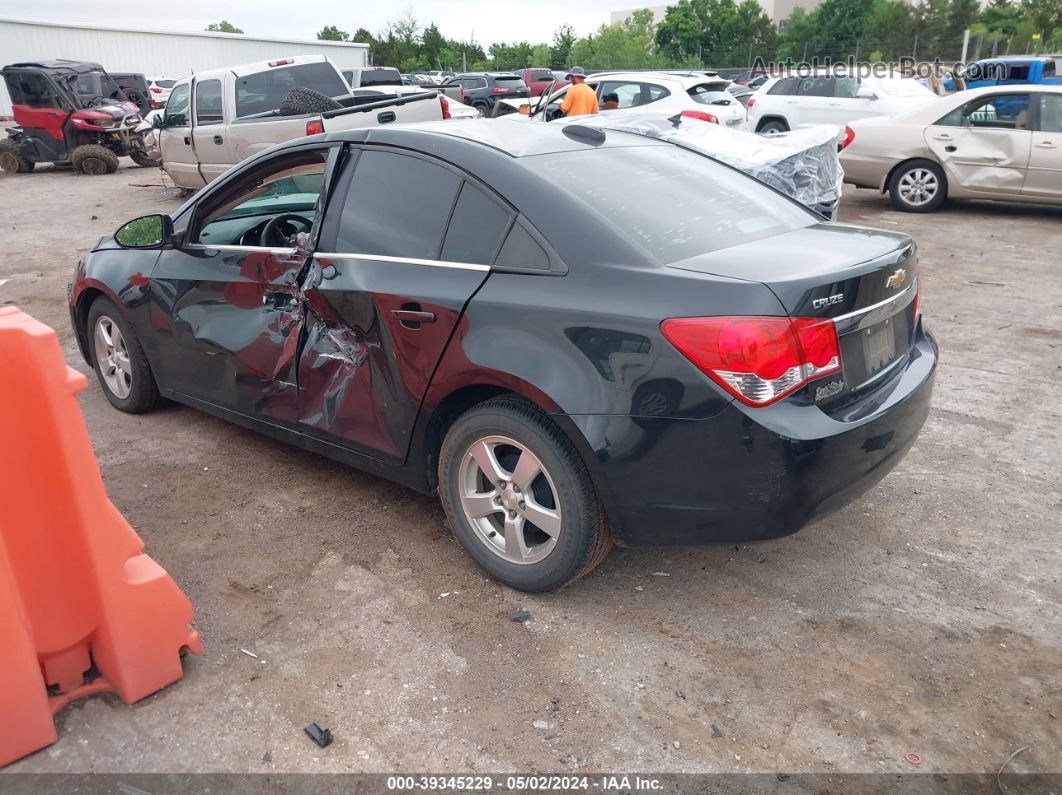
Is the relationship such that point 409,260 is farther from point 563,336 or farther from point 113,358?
point 113,358

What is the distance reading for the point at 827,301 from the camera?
2822 mm

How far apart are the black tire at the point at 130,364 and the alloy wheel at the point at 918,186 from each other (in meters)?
9.76

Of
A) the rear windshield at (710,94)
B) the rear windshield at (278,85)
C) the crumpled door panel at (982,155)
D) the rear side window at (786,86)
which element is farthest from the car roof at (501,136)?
the rear side window at (786,86)

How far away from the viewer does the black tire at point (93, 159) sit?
58.6 feet

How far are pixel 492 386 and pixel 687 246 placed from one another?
0.85 meters

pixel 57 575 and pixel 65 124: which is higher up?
pixel 65 124

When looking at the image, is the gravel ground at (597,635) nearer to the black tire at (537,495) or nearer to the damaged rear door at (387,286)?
the black tire at (537,495)

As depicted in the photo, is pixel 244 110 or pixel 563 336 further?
pixel 244 110

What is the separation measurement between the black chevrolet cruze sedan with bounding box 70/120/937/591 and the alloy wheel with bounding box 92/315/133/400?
826 mm

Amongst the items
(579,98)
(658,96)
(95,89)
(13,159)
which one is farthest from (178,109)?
(13,159)

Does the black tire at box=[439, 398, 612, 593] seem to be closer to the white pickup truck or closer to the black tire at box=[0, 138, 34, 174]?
the white pickup truck

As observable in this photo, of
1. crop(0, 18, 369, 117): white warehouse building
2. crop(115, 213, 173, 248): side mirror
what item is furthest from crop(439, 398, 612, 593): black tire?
crop(0, 18, 369, 117): white warehouse building

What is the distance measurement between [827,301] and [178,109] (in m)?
12.6

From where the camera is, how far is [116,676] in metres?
2.72
